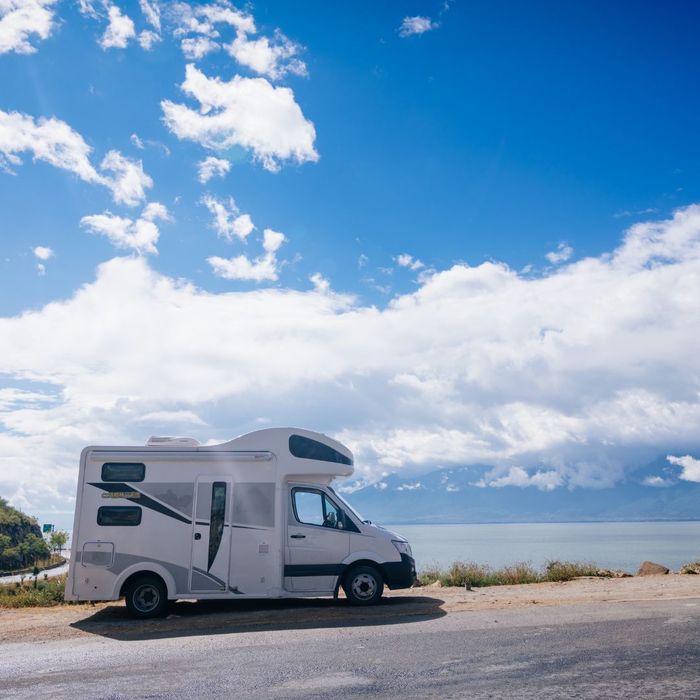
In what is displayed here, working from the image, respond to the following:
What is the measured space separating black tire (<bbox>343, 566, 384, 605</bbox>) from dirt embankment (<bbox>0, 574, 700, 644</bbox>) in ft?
0.85

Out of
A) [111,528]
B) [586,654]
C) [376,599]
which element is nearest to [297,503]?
[376,599]

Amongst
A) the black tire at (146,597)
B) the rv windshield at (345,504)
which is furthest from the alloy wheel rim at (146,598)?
the rv windshield at (345,504)

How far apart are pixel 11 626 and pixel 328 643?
6.25 m

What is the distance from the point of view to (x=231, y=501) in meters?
12.0

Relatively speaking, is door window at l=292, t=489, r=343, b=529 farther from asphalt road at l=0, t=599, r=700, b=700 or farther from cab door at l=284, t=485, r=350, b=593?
asphalt road at l=0, t=599, r=700, b=700

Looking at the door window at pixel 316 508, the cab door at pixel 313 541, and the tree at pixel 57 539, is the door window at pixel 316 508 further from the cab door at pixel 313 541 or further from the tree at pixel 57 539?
the tree at pixel 57 539

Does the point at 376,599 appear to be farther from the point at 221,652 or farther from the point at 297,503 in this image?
the point at 221,652

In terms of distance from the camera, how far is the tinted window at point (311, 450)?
40.8 feet

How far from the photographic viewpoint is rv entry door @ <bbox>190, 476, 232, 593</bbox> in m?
11.8

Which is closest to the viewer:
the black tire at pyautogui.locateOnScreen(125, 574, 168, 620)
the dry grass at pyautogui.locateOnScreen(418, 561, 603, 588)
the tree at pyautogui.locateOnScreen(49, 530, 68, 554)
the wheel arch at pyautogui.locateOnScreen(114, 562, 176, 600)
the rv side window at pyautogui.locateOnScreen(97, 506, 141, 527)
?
the wheel arch at pyautogui.locateOnScreen(114, 562, 176, 600)

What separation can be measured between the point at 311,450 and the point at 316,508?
104cm

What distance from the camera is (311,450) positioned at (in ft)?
41.1

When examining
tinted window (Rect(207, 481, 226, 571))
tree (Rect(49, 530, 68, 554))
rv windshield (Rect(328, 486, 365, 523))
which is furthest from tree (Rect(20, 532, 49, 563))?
rv windshield (Rect(328, 486, 365, 523))

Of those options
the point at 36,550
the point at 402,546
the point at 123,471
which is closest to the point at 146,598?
the point at 123,471
